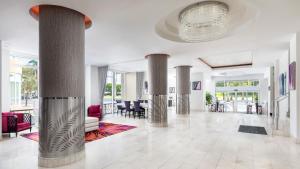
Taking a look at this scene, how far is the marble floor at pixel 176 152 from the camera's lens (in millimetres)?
3254

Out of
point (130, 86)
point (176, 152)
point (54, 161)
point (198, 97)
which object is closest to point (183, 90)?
point (198, 97)

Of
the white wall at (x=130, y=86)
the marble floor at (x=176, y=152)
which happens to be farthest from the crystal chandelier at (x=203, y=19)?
the white wall at (x=130, y=86)

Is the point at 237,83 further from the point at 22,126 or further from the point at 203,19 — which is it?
the point at 22,126

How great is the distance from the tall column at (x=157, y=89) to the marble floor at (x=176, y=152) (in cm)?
160

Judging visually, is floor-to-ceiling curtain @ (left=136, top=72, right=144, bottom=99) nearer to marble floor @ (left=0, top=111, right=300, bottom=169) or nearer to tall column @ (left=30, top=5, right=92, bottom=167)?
marble floor @ (left=0, top=111, right=300, bottom=169)

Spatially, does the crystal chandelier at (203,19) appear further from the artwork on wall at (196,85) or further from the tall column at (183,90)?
the artwork on wall at (196,85)

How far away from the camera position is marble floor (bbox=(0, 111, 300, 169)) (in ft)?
10.7

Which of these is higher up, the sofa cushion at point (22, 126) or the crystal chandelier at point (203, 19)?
the crystal chandelier at point (203, 19)

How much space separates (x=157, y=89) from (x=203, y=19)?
381 centimetres

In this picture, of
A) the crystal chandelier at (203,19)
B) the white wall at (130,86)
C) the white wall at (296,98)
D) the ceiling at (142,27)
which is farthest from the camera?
the white wall at (130,86)

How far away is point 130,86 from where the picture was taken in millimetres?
13539

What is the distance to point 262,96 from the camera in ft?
45.5

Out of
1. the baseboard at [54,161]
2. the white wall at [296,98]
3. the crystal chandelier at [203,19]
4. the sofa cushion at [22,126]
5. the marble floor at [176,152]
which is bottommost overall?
the marble floor at [176,152]

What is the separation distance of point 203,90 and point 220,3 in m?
10.2
